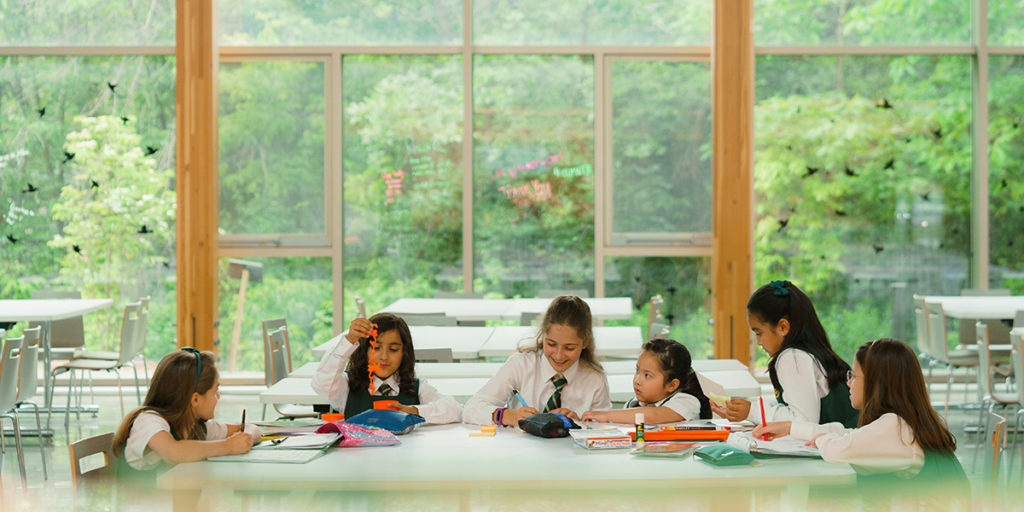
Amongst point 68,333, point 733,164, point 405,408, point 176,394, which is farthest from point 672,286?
point 176,394

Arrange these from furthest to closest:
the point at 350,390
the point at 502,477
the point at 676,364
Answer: the point at 350,390, the point at 676,364, the point at 502,477

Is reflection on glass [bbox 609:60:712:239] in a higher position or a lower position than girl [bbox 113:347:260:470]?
higher

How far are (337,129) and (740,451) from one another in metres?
6.52

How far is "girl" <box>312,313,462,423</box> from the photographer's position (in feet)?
11.6

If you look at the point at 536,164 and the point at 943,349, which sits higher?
the point at 536,164

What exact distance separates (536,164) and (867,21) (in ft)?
9.95

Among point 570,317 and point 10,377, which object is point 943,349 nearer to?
point 570,317

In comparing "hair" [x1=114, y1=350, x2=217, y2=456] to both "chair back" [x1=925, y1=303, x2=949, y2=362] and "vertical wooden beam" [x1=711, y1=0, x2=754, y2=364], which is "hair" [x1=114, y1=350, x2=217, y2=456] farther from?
"vertical wooden beam" [x1=711, y1=0, x2=754, y2=364]

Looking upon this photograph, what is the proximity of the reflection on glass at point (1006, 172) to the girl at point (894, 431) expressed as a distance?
256 inches

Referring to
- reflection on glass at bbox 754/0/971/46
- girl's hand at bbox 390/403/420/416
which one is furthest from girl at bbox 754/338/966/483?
reflection on glass at bbox 754/0/971/46

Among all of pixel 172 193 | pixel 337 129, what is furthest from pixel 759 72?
pixel 172 193

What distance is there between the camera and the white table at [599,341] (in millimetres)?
5184

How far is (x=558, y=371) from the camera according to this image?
11.9 ft

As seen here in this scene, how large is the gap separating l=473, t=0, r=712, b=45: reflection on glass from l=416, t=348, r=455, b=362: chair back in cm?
436
